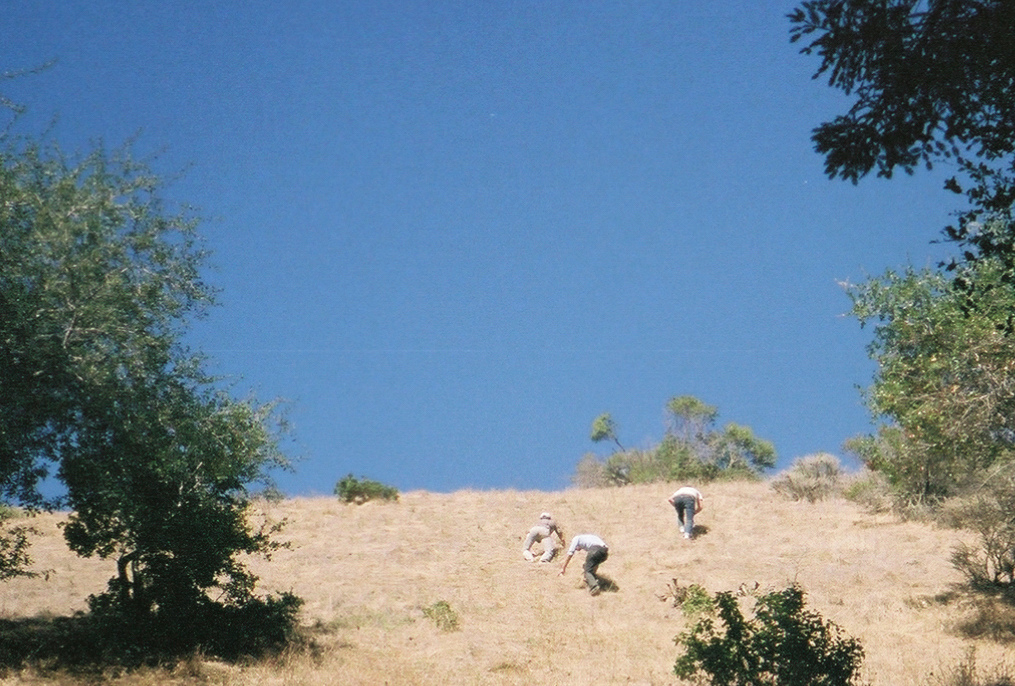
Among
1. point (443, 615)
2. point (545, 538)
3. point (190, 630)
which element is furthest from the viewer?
point (545, 538)

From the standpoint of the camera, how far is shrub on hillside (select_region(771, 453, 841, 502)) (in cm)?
3465

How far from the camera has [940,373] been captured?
16.8 metres

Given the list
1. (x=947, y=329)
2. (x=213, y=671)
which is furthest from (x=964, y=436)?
(x=213, y=671)

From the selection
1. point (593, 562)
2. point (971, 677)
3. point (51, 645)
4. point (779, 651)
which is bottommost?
point (971, 677)

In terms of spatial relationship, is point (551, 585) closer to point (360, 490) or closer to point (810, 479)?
point (360, 490)

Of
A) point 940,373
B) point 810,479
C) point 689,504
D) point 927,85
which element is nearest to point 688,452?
point 810,479

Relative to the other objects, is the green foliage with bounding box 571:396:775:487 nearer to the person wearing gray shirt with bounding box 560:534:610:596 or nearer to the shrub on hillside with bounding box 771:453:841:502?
the shrub on hillside with bounding box 771:453:841:502

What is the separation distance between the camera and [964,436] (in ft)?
50.0

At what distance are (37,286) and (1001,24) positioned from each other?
467 inches

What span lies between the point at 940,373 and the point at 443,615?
11.6 meters

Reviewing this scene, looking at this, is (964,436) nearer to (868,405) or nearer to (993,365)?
(993,365)

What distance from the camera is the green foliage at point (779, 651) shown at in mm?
10070

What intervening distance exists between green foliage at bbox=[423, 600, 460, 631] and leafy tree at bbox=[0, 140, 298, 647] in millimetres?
3398

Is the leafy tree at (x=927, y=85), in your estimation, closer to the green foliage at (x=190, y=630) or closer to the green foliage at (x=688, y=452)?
the green foliage at (x=190, y=630)
